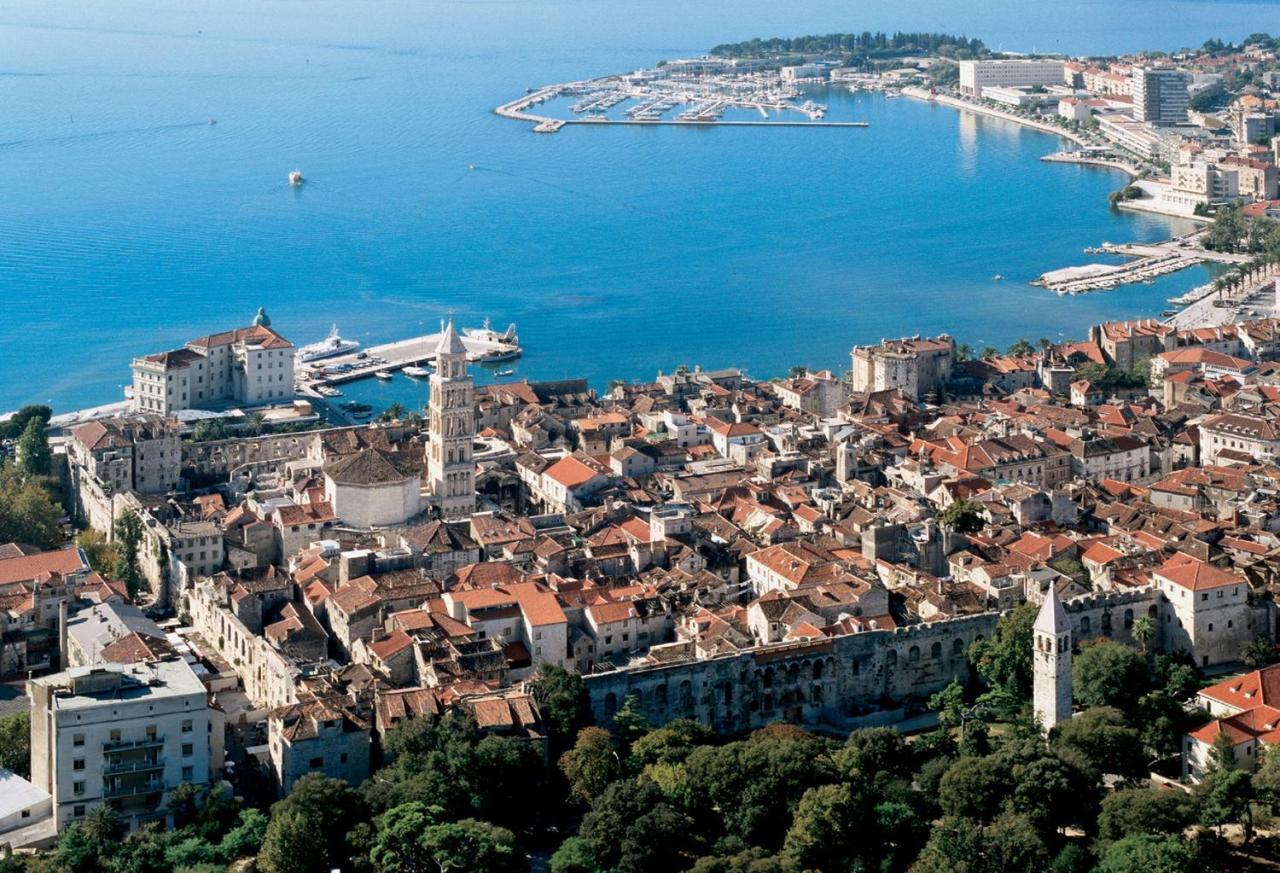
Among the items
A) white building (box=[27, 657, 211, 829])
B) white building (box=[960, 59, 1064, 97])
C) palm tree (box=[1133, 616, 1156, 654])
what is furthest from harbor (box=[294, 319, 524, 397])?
white building (box=[960, 59, 1064, 97])

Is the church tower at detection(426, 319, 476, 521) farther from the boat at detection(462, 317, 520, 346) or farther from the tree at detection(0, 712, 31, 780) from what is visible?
the boat at detection(462, 317, 520, 346)

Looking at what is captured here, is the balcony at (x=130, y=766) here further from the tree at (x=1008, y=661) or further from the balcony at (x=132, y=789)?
the tree at (x=1008, y=661)

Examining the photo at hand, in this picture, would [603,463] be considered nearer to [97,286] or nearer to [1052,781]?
[1052,781]

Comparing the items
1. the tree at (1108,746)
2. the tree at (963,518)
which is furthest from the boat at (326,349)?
the tree at (1108,746)

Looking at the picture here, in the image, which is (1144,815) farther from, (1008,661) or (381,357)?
(381,357)

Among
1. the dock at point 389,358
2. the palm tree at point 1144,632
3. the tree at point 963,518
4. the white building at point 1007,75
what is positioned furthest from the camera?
the white building at point 1007,75

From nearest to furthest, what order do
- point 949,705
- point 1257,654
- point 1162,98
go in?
point 949,705 → point 1257,654 → point 1162,98

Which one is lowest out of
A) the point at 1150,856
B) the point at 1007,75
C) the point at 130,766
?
the point at 1150,856

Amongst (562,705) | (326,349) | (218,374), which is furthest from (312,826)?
(326,349)
